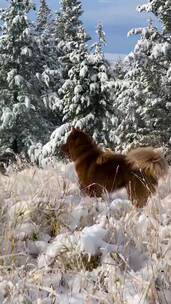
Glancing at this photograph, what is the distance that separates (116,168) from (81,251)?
2.72 metres

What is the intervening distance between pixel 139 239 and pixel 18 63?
24627mm

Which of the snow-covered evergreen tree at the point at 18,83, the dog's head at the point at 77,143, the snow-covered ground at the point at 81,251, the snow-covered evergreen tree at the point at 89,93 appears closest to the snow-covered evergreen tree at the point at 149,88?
the snow-covered evergreen tree at the point at 89,93

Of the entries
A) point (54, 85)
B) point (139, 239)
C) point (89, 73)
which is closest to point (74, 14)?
point (54, 85)

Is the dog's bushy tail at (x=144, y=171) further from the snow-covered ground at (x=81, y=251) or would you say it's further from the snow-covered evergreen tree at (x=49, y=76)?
the snow-covered evergreen tree at (x=49, y=76)

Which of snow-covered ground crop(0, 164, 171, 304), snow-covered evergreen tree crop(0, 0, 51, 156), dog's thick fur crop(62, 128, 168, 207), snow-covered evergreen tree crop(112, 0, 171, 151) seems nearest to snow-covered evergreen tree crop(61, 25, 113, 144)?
snow-covered evergreen tree crop(112, 0, 171, 151)

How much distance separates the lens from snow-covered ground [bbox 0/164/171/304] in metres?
2.97

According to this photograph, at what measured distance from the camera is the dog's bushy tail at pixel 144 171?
565cm

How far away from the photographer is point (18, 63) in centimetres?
2736

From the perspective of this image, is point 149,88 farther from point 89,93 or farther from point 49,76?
point 49,76

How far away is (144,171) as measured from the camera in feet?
19.0

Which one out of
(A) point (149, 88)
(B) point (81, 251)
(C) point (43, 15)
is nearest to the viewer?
(B) point (81, 251)

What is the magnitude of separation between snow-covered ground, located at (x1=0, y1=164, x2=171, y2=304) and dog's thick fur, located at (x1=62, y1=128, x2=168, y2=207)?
854 millimetres

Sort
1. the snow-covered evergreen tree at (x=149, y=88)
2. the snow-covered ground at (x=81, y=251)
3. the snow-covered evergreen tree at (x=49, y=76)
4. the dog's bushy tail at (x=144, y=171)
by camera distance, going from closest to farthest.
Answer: the snow-covered ground at (x=81, y=251)
the dog's bushy tail at (x=144, y=171)
the snow-covered evergreen tree at (x=149, y=88)
the snow-covered evergreen tree at (x=49, y=76)

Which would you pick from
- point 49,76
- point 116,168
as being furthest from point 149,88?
point 116,168
